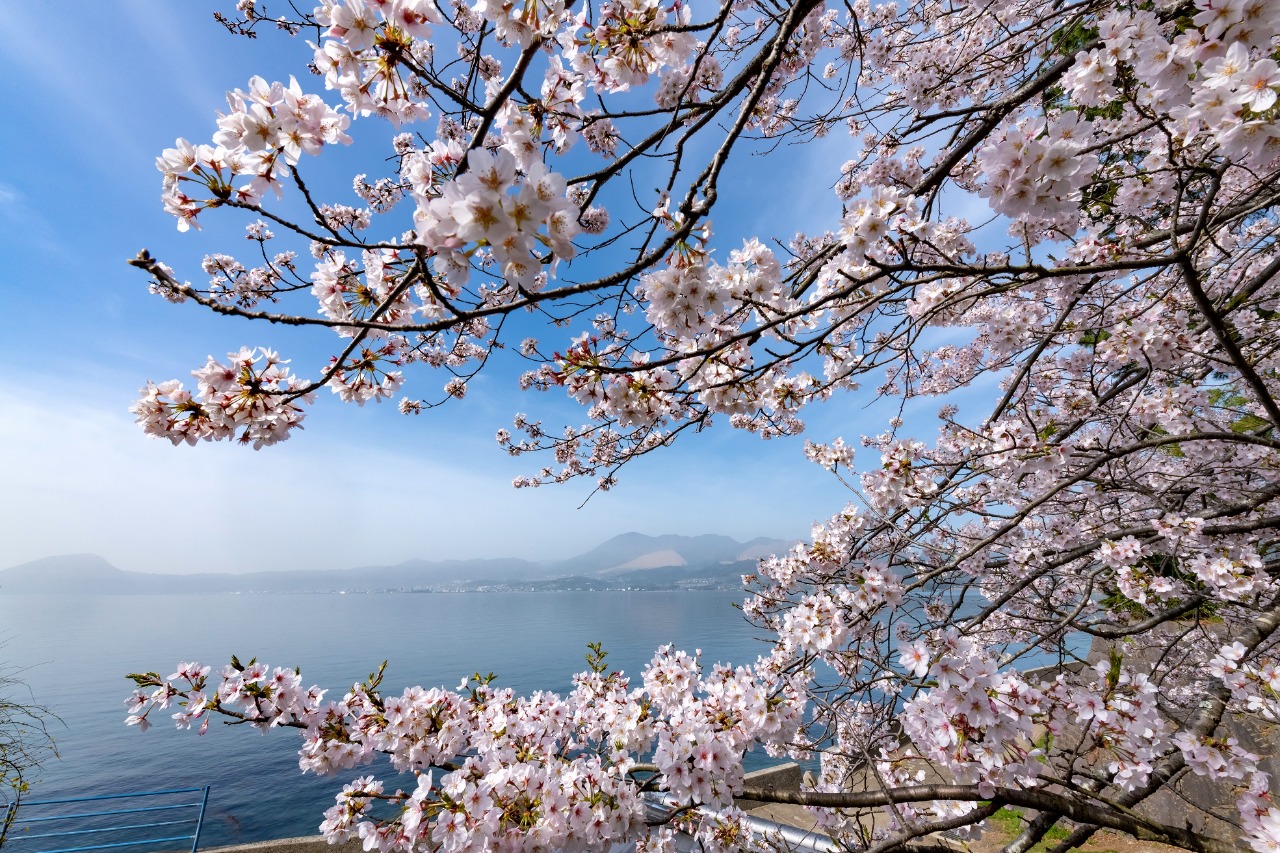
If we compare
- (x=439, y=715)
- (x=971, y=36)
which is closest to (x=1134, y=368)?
(x=971, y=36)

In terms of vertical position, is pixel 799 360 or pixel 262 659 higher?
pixel 799 360

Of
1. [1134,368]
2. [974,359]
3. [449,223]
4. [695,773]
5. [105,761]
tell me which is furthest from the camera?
[105,761]

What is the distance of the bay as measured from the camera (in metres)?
17.1

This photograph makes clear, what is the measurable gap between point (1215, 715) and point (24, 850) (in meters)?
24.5

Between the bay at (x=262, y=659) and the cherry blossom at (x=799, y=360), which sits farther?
the bay at (x=262, y=659)

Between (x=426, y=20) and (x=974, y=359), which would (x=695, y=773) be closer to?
(x=426, y=20)

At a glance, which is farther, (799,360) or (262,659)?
(262,659)

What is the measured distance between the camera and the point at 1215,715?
11.2 feet

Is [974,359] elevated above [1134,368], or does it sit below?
above

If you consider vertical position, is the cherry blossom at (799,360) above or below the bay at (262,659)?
above

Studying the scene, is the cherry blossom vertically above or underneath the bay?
above

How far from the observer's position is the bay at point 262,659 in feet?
56.1

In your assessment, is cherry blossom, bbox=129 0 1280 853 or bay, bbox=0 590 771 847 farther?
bay, bbox=0 590 771 847

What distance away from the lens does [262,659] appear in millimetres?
39000
